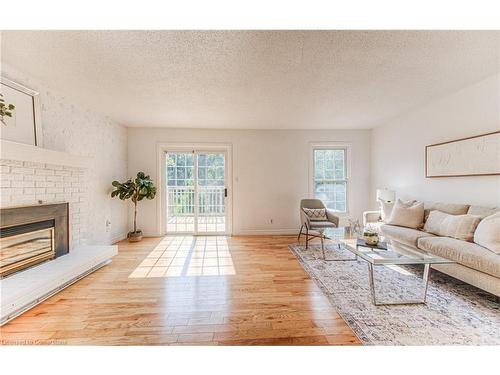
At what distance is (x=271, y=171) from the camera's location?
17.2 ft

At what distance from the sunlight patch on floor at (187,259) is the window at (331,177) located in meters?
2.56

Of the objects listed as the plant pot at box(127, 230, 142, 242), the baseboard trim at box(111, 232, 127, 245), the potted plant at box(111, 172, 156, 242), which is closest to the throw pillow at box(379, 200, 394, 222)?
the potted plant at box(111, 172, 156, 242)

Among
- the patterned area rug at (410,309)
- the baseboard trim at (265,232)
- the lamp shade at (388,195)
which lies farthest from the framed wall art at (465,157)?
the baseboard trim at (265,232)

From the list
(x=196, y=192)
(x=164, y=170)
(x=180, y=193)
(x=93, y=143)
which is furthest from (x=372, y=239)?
(x=93, y=143)

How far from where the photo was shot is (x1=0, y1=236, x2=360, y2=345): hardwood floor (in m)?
1.72

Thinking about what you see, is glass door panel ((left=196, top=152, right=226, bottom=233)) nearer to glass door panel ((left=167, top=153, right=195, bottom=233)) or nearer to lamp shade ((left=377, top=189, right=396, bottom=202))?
glass door panel ((left=167, top=153, right=195, bottom=233))

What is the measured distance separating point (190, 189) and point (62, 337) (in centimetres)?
363

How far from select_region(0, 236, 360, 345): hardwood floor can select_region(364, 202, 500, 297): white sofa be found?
143 cm

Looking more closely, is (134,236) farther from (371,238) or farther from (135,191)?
(371,238)

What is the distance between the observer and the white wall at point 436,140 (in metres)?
2.83

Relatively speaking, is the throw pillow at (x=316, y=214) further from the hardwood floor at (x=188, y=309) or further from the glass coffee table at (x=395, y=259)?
the glass coffee table at (x=395, y=259)

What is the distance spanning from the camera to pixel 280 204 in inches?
207

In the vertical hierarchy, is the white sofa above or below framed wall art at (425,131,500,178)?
below
